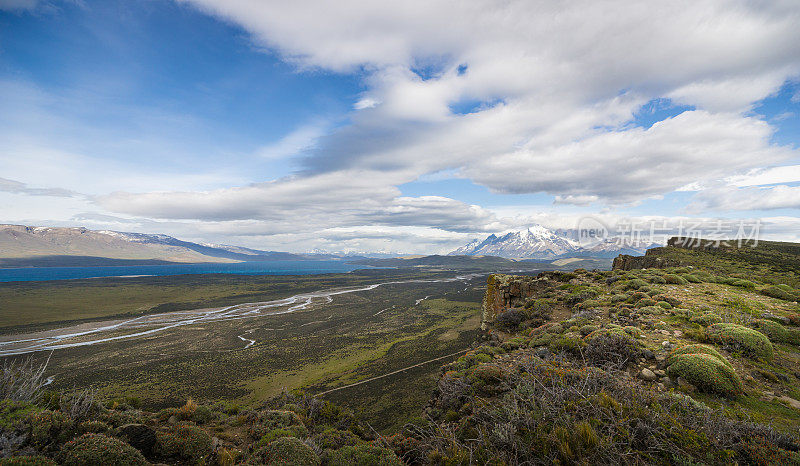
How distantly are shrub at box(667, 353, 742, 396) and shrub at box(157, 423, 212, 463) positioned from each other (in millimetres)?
14163

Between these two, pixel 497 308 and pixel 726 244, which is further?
pixel 726 244

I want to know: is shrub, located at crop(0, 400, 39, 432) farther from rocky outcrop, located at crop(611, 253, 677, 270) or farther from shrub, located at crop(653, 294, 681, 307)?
rocky outcrop, located at crop(611, 253, 677, 270)

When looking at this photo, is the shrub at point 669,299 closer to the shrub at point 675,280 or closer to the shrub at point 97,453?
the shrub at point 675,280

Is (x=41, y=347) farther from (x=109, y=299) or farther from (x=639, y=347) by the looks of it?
(x=639, y=347)

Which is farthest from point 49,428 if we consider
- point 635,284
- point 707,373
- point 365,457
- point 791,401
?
point 635,284

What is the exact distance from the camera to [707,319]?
12000 mm

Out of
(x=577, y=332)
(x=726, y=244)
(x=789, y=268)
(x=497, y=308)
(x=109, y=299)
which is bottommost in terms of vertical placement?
(x=109, y=299)

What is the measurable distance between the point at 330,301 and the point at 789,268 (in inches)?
3891

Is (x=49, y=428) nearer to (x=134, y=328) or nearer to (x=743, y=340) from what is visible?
(x=743, y=340)

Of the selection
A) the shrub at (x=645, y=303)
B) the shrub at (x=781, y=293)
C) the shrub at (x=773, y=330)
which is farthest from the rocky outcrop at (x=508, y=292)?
the shrub at (x=773, y=330)

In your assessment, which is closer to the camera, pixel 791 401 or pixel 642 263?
pixel 791 401

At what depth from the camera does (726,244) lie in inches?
1714

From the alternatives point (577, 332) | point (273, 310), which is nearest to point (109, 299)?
point (273, 310)

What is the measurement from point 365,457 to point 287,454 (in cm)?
205
